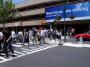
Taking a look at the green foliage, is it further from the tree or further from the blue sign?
the blue sign

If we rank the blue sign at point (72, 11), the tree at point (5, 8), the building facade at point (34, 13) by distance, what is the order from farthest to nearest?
the tree at point (5, 8)
the building facade at point (34, 13)
the blue sign at point (72, 11)

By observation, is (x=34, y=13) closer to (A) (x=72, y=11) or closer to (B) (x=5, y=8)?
(B) (x=5, y=8)

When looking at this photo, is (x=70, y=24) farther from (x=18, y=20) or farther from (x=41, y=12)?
(x=18, y=20)

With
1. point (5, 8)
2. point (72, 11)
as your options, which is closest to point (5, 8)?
point (5, 8)

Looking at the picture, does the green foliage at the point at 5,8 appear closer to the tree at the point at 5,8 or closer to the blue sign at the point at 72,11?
the tree at the point at 5,8

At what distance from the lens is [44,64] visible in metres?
15.0

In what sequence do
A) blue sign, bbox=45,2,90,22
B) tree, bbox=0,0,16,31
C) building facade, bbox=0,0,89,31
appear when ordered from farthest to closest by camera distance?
tree, bbox=0,0,16,31
building facade, bbox=0,0,89,31
blue sign, bbox=45,2,90,22

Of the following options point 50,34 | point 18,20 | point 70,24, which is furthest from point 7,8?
point 50,34

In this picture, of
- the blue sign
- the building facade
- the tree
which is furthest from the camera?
the tree

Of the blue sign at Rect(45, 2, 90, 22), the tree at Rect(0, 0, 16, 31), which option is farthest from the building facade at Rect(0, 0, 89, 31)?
the tree at Rect(0, 0, 16, 31)

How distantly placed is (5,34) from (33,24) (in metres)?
51.6

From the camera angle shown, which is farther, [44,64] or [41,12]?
[41,12]

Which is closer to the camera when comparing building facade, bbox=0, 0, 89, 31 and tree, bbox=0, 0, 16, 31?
building facade, bbox=0, 0, 89, 31

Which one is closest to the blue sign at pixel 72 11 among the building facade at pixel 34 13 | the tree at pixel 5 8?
the building facade at pixel 34 13
